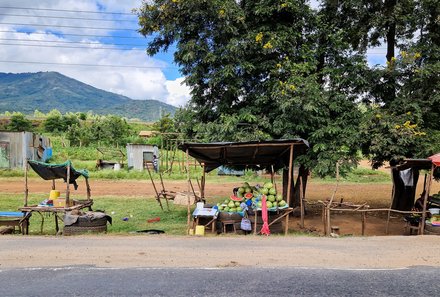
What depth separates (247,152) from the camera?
1152cm

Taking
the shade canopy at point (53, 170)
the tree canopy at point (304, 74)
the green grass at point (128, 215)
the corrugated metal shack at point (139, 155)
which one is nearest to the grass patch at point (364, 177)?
the corrugated metal shack at point (139, 155)

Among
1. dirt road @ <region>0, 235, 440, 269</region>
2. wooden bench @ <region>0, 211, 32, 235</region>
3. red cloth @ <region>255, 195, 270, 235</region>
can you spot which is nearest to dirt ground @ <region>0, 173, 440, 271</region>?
dirt road @ <region>0, 235, 440, 269</region>

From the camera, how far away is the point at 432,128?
13.7 meters

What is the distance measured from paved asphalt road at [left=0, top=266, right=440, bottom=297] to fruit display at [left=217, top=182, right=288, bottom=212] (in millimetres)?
3892

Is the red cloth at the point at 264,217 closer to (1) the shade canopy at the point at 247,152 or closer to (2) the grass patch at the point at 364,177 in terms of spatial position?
(1) the shade canopy at the point at 247,152

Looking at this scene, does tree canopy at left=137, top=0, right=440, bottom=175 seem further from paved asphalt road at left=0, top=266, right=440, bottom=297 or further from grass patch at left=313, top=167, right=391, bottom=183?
grass patch at left=313, top=167, right=391, bottom=183

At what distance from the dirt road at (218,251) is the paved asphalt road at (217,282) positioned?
42 cm

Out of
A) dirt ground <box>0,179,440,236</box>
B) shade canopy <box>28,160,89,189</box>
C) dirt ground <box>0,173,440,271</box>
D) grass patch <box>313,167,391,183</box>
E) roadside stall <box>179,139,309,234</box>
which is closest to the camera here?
dirt ground <box>0,173,440,271</box>

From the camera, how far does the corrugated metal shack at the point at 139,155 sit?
97.7ft

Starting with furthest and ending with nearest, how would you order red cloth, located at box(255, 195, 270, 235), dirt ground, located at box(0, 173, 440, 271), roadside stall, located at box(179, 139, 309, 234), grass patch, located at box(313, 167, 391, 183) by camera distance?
grass patch, located at box(313, 167, 391, 183)
roadside stall, located at box(179, 139, 309, 234)
red cloth, located at box(255, 195, 270, 235)
dirt ground, located at box(0, 173, 440, 271)

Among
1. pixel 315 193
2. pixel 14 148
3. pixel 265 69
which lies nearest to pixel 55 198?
pixel 265 69

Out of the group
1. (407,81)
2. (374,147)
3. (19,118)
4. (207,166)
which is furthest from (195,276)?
(19,118)

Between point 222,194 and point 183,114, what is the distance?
22.7ft

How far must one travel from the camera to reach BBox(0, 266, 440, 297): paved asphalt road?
17.7 feet
